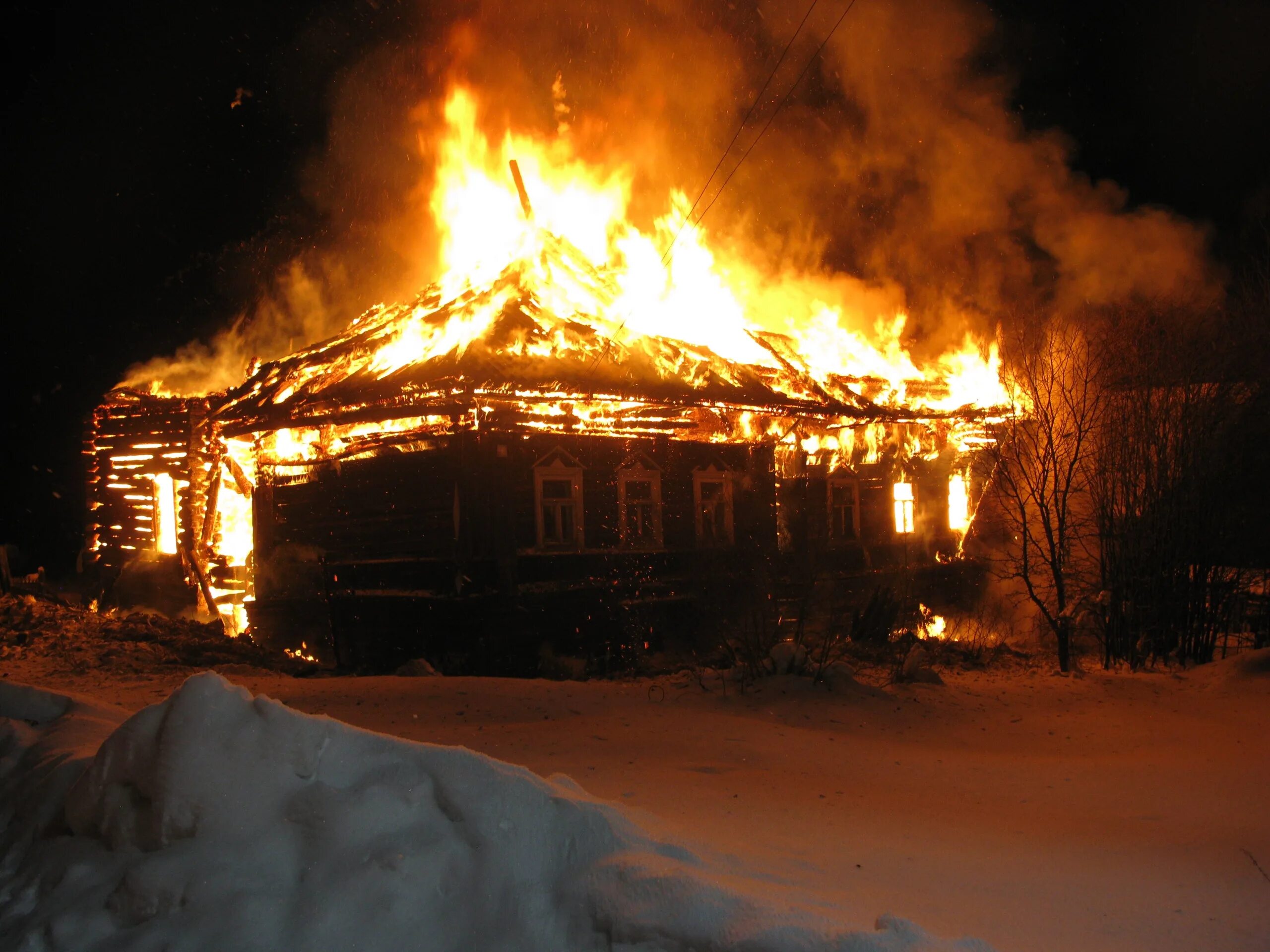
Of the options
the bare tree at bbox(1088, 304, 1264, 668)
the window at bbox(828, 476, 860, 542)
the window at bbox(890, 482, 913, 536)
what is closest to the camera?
the bare tree at bbox(1088, 304, 1264, 668)

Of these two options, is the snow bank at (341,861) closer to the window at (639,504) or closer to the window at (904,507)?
the window at (639,504)

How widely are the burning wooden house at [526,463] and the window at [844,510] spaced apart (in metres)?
0.06

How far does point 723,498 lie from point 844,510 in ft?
12.5

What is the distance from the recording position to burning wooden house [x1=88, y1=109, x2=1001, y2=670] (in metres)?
12.8

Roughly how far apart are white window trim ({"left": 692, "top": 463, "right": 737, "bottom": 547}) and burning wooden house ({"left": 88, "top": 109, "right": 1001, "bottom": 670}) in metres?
0.05

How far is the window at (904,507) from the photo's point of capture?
19.4 metres

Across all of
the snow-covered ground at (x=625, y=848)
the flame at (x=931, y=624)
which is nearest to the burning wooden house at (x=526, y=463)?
the flame at (x=931, y=624)

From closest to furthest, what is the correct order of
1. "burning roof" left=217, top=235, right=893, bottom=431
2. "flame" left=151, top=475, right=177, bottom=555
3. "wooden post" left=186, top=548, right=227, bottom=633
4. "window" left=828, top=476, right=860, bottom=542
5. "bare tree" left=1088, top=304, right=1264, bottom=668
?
"bare tree" left=1088, top=304, right=1264, bottom=668 → "burning roof" left=217, top=235, right=893, bottom=431 → "wooden post" left=186, top=548, right=227, bottom=633 → "window" left=828, top=476, right=860, bottom=542 → "flame" left=151, top=475, right=177, bottom=555

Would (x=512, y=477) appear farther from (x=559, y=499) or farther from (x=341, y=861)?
(x=341, y=861)

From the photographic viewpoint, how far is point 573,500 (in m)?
13.7

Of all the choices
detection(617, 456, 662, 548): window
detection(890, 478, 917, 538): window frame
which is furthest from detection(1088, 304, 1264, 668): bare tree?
detection(890, 478, 917, 538): window frame

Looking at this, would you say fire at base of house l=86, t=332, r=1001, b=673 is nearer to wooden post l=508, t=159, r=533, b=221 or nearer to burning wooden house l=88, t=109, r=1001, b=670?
burning wooden house l=88, t=109, r=1001, b=670

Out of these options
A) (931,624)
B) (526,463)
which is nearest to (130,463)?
(526,463)

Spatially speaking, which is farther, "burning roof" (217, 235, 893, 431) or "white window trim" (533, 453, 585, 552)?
"white window trim" (533, 453, 585, 552)
